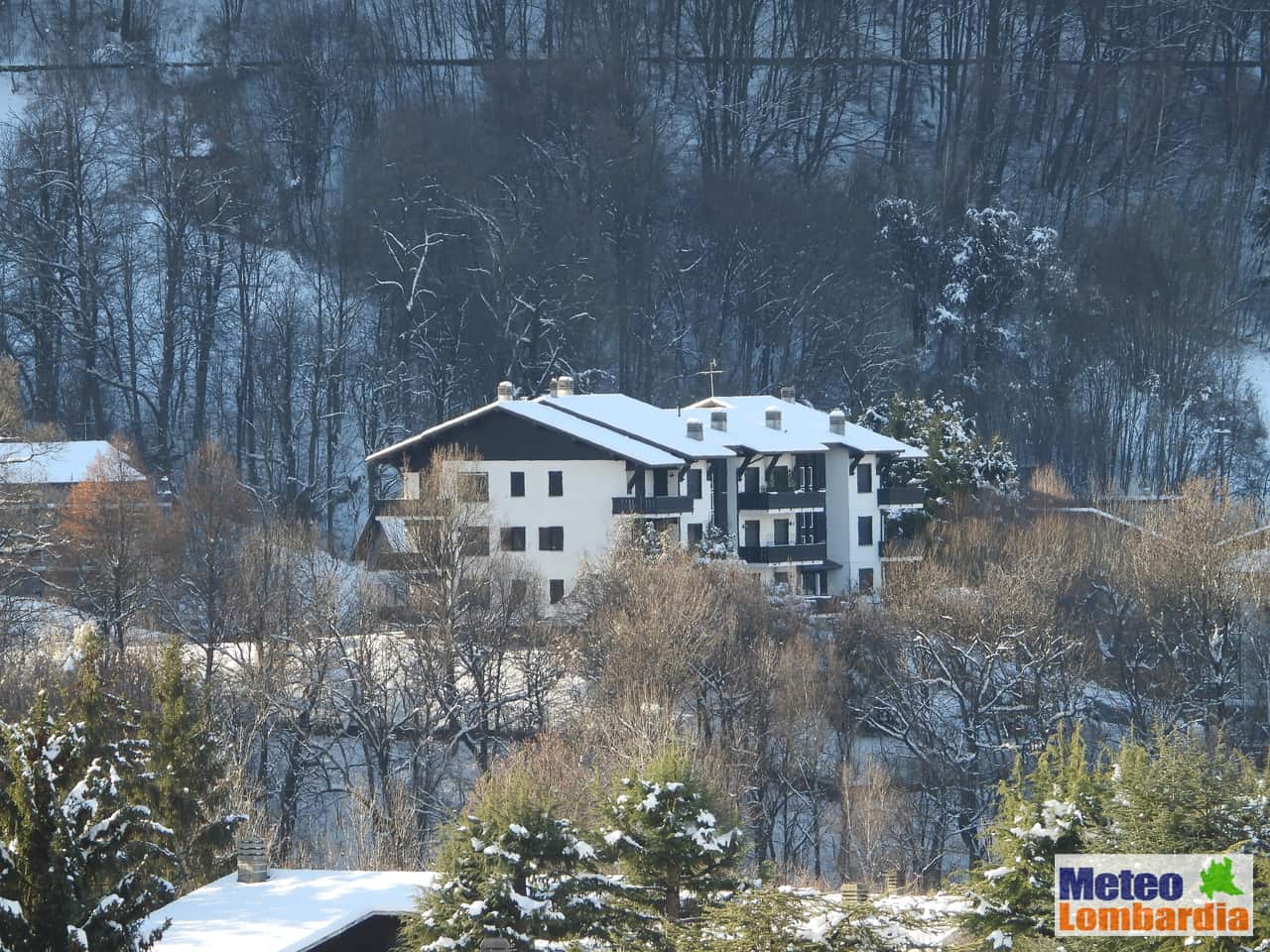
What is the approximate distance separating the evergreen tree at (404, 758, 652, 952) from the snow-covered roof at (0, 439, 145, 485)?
96.5 feet

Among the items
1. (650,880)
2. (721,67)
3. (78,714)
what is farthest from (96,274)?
(650,880)

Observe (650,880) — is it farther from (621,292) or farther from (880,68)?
(880,68)

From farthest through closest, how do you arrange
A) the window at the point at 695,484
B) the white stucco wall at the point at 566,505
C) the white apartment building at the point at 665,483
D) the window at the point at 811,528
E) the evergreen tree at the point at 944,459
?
the evergreen tree at the point at 944,459, the window at the point at 811,528, the window at the point at 695,484, the white stucco wall at the point at 566,505, the white apartment building at the point at 665,483

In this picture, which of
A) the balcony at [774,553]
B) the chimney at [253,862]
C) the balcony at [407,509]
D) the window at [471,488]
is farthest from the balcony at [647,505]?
the chimney at [253,862]

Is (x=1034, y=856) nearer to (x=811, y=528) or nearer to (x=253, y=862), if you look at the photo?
(x=253, y=862)

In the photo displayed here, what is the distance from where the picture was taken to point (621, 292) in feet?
229

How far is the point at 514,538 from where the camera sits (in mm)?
49219

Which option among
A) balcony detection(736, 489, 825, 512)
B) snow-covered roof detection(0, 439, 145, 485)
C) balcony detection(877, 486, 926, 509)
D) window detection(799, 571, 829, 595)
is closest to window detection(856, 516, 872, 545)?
balcony detection(877, 486, 926, 509)

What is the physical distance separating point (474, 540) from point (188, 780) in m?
16.2

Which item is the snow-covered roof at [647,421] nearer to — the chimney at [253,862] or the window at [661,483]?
the window at [661,483]

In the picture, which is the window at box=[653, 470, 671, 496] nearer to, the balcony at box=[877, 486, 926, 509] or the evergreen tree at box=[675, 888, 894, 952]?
the balcony at box=[877, 486, 926, 509]

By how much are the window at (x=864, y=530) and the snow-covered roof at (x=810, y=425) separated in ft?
5.91

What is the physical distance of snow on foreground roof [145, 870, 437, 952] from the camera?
63.3ft

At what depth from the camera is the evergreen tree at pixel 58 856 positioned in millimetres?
15797
